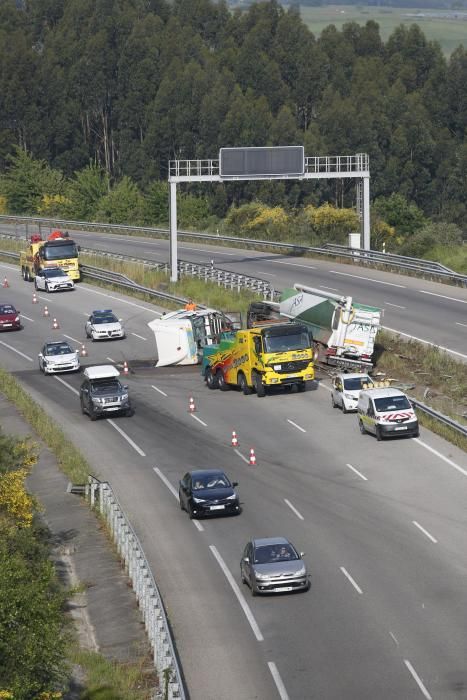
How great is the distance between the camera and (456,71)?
146 meters

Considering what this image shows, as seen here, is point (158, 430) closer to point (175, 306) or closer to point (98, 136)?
point (175, 306)

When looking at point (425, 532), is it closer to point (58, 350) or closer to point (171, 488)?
point (171, 488)

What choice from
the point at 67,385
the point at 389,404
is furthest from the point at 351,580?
the point at 67,385

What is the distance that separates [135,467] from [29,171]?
97.9 metres

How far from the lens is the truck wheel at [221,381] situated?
176 ft

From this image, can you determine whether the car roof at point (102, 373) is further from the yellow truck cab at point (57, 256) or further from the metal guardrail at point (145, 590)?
the yellow truck cab at point (57, 256)

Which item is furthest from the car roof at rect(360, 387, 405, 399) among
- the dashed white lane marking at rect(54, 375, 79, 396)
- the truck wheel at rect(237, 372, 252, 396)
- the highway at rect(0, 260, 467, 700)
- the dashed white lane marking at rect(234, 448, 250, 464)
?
the dashed white lane marking at rect(54, 375, 79, 396)

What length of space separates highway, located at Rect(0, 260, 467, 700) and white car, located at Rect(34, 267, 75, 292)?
23005 millimetres

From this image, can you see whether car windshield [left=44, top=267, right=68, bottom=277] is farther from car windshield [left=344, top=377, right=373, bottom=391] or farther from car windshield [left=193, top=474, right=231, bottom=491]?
car windshield [left=193, top=474, right=231, bottom=491]

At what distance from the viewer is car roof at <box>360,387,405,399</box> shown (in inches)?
1738

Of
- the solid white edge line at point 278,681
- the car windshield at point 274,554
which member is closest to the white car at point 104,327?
the car windshield at point 274,554

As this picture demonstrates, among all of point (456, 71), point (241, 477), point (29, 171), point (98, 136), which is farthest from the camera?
point (98, 136)

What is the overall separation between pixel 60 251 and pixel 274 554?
54217 mm

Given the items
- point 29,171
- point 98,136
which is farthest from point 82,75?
point 29,171
